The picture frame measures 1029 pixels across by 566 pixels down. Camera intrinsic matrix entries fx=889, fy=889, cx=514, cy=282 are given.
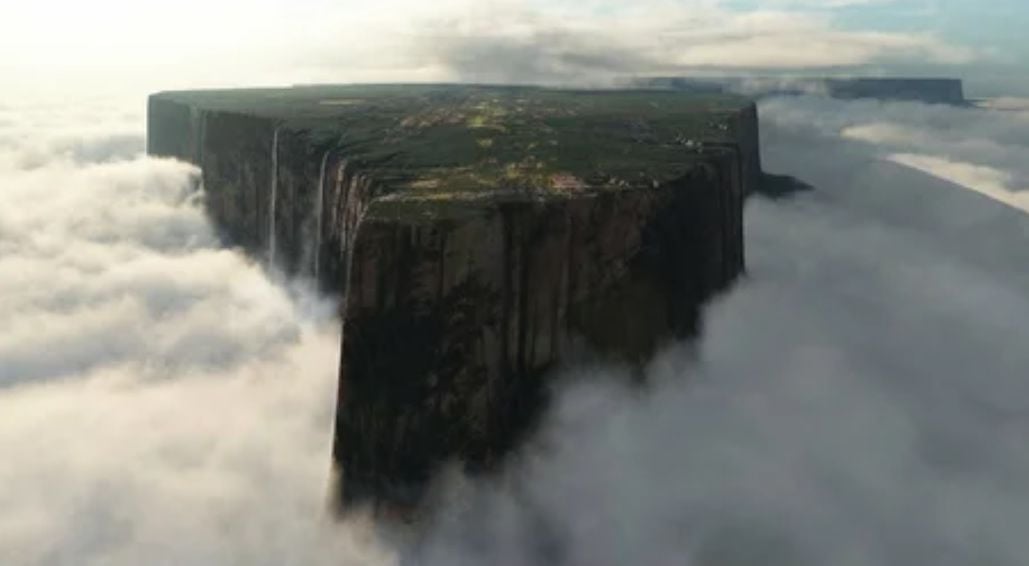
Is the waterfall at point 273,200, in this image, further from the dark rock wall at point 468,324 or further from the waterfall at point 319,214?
the dark rock wall at point 468,324

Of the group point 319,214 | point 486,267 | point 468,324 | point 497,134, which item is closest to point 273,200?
point 319,214

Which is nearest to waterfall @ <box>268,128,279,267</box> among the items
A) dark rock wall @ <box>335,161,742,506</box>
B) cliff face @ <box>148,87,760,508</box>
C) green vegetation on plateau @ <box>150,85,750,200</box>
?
green vegetation on plateau @ <box>150,85,750,200</box>

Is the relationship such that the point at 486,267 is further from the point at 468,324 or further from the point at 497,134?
the point at 497,134

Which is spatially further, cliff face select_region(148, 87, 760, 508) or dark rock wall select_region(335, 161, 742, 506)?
cliff face select_region(148, 87, 760, 508)

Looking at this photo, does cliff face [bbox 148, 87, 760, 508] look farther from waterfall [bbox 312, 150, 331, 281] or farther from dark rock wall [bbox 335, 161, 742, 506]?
waterfall [bbox 312, 150, 331, 281]

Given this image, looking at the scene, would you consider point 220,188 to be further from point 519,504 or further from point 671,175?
point 519,504

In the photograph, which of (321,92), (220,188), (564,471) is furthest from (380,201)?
(321,92)

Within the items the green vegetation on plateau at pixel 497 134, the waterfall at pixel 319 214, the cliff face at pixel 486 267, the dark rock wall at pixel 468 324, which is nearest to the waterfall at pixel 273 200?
the green vegetation on plateau at pixel 497 134
